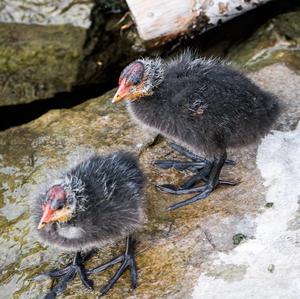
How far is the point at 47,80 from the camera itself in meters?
5.32

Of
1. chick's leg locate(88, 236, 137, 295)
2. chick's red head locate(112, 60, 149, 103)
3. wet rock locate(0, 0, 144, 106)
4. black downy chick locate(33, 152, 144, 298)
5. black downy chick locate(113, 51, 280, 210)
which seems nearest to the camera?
black downy chick locate(33, 152, 144, 298)

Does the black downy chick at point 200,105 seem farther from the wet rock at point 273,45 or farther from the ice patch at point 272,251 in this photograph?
the wet rock at point 273,45

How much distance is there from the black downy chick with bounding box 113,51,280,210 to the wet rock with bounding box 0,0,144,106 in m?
1.57

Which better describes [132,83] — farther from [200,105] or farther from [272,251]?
[272,251]

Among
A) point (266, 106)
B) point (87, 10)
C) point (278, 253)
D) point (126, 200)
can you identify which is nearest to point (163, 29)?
point (87, 10)

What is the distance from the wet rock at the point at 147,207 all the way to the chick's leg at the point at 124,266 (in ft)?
0.12

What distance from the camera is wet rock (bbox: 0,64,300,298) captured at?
3375mm

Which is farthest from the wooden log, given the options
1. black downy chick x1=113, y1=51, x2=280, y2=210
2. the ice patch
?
the ice patch

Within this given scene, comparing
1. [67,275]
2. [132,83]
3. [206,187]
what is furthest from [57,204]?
[206,187]

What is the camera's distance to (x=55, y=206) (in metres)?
3.13

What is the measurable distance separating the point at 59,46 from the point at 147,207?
199 cm

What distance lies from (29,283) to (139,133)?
4.48 feet

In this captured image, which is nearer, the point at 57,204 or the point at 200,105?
the point at 57,204

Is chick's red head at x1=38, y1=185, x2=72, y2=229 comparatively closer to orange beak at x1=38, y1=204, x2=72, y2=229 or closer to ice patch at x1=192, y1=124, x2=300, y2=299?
orange beak at x1=38, y1=204, x2=72, y2=229
